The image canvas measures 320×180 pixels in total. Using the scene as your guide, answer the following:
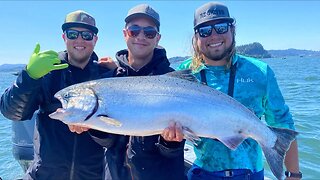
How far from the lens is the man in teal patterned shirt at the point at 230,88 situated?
12.7 feet

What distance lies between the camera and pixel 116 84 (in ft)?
12.1

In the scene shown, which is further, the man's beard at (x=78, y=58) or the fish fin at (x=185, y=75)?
the man's beard at (x=78, y=58)

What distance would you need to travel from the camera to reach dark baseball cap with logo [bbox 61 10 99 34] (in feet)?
15.4

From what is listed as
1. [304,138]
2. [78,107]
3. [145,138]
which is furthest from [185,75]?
[304,138]

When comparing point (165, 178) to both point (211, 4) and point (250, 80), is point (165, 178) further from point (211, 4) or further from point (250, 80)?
point (211, 4)

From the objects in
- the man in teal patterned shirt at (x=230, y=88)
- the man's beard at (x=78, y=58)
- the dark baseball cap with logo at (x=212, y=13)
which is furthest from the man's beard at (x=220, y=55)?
the man's beard at (x=78, y=58)

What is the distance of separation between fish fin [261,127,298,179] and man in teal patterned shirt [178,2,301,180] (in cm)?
31

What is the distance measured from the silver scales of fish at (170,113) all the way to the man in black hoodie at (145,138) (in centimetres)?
18

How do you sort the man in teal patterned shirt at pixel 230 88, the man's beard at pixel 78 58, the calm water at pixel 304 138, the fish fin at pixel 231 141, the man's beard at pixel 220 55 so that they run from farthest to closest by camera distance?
the calm water at pixel 304 138 → the man's beard at pixel 78 58 → the man's beard at pixel 220 55 → the man in teal patterned shirt at pixel 230 88 → the fish fin at pixel 231 141

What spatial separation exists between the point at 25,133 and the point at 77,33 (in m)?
3.00

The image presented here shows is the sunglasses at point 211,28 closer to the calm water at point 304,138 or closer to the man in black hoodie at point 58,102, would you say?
the man in black hoodie at point 58,102

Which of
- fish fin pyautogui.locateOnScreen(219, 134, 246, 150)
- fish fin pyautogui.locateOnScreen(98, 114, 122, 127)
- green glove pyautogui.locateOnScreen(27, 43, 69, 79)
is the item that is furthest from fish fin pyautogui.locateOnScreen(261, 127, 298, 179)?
green glove pyautogui.locateOnScreen(27, 43, 69, 79)

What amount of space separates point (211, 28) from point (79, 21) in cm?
185

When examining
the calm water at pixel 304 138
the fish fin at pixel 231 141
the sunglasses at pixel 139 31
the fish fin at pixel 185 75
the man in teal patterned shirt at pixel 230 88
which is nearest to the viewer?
the fish fin at pixel 231 141
